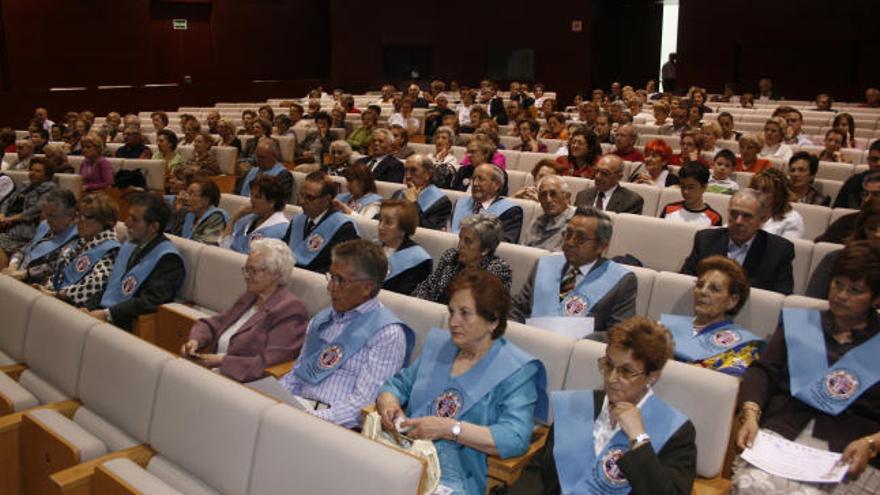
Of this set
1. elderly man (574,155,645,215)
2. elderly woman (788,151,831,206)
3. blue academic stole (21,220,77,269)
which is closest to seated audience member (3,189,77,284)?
blue academic stole (21,220,77,269)

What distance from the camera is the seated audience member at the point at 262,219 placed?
4.58m

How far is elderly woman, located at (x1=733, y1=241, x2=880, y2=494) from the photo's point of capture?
2.41 metres

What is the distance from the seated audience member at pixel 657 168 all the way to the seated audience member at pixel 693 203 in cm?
101

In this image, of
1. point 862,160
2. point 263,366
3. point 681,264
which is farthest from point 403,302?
point 862,160

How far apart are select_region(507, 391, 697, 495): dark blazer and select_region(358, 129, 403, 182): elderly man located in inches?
180

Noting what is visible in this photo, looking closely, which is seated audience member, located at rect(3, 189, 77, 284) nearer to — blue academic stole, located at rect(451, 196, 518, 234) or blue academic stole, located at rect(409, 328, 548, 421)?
blue academic stole, located at rect(451, 196, 518, 234)

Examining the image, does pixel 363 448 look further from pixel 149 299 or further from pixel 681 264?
pixel 681 264

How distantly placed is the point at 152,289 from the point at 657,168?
3614 millimetres

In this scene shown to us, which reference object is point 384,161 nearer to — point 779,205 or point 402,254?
point 402,254

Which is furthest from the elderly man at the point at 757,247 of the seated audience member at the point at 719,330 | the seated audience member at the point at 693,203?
the seated audience member at the point at 719,330

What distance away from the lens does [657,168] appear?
570cm

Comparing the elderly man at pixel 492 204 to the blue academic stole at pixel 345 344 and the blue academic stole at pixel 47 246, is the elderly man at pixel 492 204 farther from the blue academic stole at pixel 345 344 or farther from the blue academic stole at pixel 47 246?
the blue academic stole at pixel 47 246

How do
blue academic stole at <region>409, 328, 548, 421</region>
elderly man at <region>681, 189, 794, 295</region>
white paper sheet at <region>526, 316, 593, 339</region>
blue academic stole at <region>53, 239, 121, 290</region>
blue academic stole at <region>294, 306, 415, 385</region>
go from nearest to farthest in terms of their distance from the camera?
1. blue academic stole at <region>409, 328, 548, 421</region>
2. blue academic stole at <region>294, 306, 415, 385</region>
3. white paper sheet at <region>526, 316, 593, 339</region>
4. elderly man at <region>681, 189, 794, 295</region>
5. blue academic stole at <region>53, 239, 121, 290</region>

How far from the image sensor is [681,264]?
13.8 feet
